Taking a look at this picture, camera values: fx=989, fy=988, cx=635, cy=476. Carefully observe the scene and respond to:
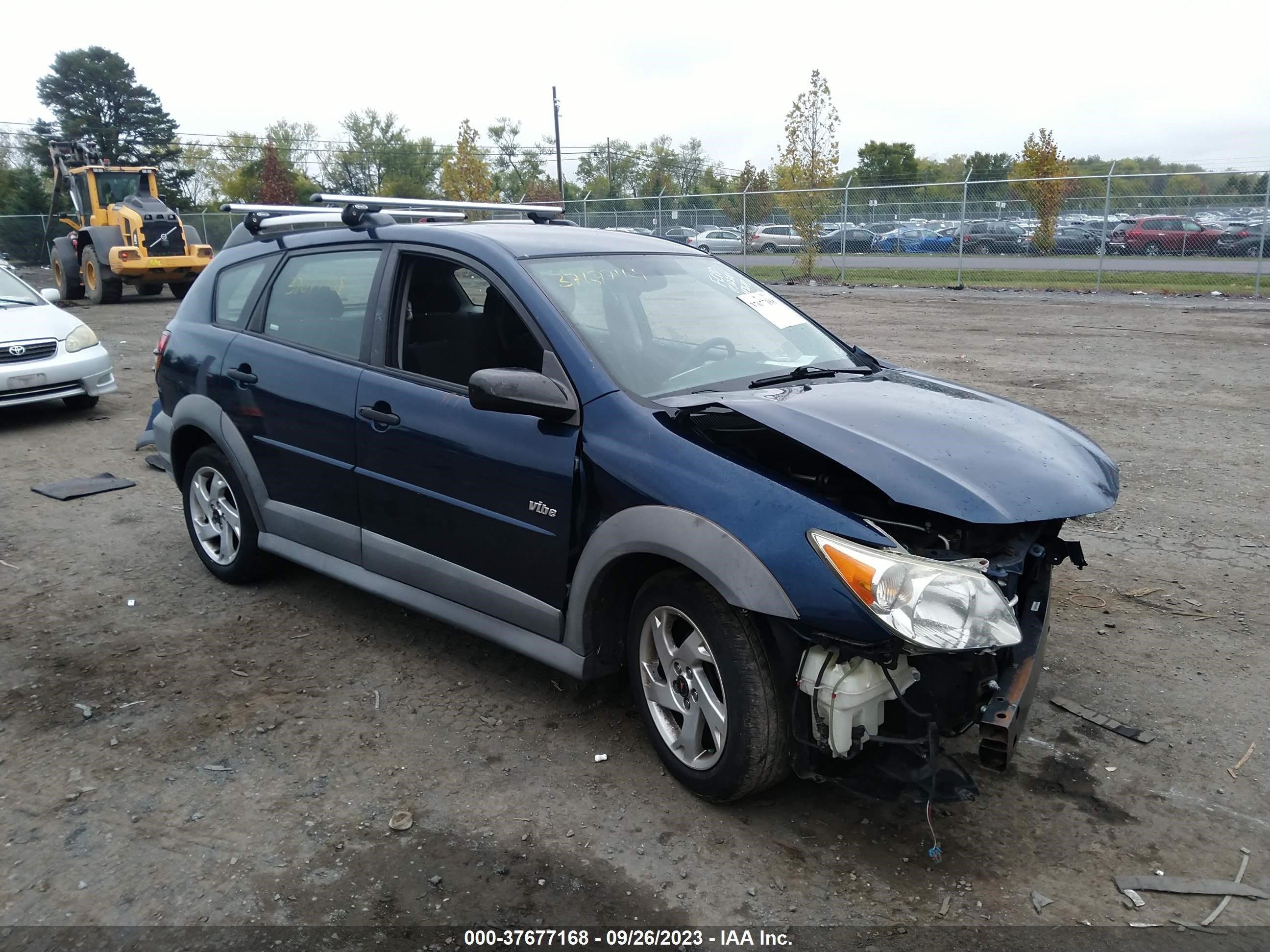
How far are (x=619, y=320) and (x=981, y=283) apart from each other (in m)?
21.1

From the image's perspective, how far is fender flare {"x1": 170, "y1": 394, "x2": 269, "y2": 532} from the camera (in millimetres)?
4762

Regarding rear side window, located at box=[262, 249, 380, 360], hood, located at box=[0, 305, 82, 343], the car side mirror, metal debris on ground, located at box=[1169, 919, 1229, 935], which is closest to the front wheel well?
rear side window, located at box=[262, 249, 380, 360]

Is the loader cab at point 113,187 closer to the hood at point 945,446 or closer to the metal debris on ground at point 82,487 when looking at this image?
the metal debris on ground at point 82,487

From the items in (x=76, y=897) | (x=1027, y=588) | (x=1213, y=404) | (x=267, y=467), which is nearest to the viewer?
(x=76, y=897)

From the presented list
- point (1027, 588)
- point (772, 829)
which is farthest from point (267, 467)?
point (1027, 588)

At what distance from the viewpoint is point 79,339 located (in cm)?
950

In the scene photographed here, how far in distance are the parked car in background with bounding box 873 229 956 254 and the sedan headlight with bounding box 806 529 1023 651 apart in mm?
22314

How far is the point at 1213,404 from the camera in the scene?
29.8ft

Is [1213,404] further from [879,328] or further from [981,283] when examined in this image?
[981,283]

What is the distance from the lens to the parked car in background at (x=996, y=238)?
73.8ft

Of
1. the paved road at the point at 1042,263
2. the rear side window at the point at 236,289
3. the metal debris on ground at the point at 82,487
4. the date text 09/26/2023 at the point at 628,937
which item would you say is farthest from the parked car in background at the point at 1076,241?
the date text 09/26/2023 at the point at 628,937

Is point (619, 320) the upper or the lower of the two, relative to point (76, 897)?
upper

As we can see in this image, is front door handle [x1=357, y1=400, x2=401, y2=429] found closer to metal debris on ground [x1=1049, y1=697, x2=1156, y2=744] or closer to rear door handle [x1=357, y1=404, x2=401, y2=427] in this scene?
rear door handle [x1=357, y1=404, x2=401, y2=427]

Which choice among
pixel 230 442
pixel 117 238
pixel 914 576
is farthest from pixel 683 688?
pixel 117 238
